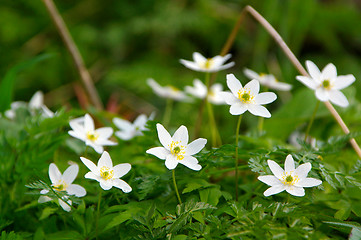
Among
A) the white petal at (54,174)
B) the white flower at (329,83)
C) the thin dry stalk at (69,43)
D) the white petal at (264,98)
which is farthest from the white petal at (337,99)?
the thin dry stalk at (69,43)

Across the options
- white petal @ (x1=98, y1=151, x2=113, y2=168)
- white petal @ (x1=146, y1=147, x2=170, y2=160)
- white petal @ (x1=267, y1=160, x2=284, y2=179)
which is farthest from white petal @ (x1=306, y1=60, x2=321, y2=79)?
white petal @ (x1=98, y1=151, x2=113, y2=168)

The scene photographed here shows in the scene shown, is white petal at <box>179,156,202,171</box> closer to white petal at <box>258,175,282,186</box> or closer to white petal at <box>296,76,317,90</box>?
white petal at <box>258,175,282,186</box>

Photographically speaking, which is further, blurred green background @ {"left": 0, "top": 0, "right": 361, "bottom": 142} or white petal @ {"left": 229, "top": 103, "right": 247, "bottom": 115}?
blurred green background @ {"left": 0, "top": 0, "right": 361, "bottom": 142}

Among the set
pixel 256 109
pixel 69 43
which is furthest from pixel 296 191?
pixel 69 43

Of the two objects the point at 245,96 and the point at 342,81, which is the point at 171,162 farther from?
the point at 342,81

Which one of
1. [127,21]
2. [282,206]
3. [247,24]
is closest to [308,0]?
[247,24]
